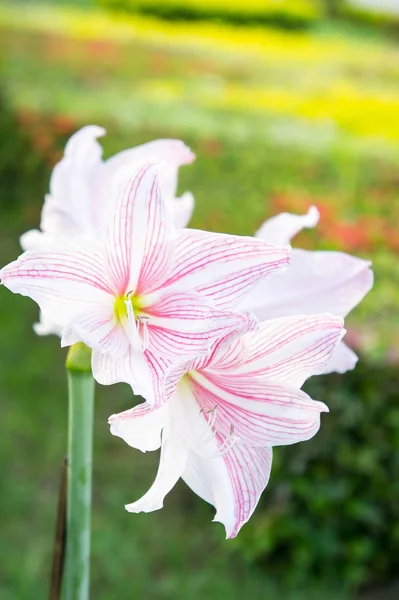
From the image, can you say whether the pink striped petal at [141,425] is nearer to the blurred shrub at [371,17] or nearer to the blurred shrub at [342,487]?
the blurred shrub at [342,487]

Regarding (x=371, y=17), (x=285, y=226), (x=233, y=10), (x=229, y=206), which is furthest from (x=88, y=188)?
(x=233, y=10)

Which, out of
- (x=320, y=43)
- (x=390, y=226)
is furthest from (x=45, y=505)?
(x=320, y=43)

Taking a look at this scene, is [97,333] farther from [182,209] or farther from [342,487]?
[342,487]

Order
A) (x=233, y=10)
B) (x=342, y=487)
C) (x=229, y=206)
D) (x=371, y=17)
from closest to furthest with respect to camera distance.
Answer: (x=342, y=487)
(x=229, y=206)
(x=371, y=17)
(x=233, y=10)

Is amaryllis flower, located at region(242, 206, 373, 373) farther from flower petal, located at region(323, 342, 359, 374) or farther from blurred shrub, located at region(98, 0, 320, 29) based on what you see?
blurred shrub, located at region(98, 0, 320, 29)

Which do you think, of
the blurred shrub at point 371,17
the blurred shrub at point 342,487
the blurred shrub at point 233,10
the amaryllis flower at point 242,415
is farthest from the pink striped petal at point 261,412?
the blurred shrub at point 233,10

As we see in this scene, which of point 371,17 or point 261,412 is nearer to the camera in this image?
point 261,412

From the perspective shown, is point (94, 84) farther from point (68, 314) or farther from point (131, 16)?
point (68, 314)
